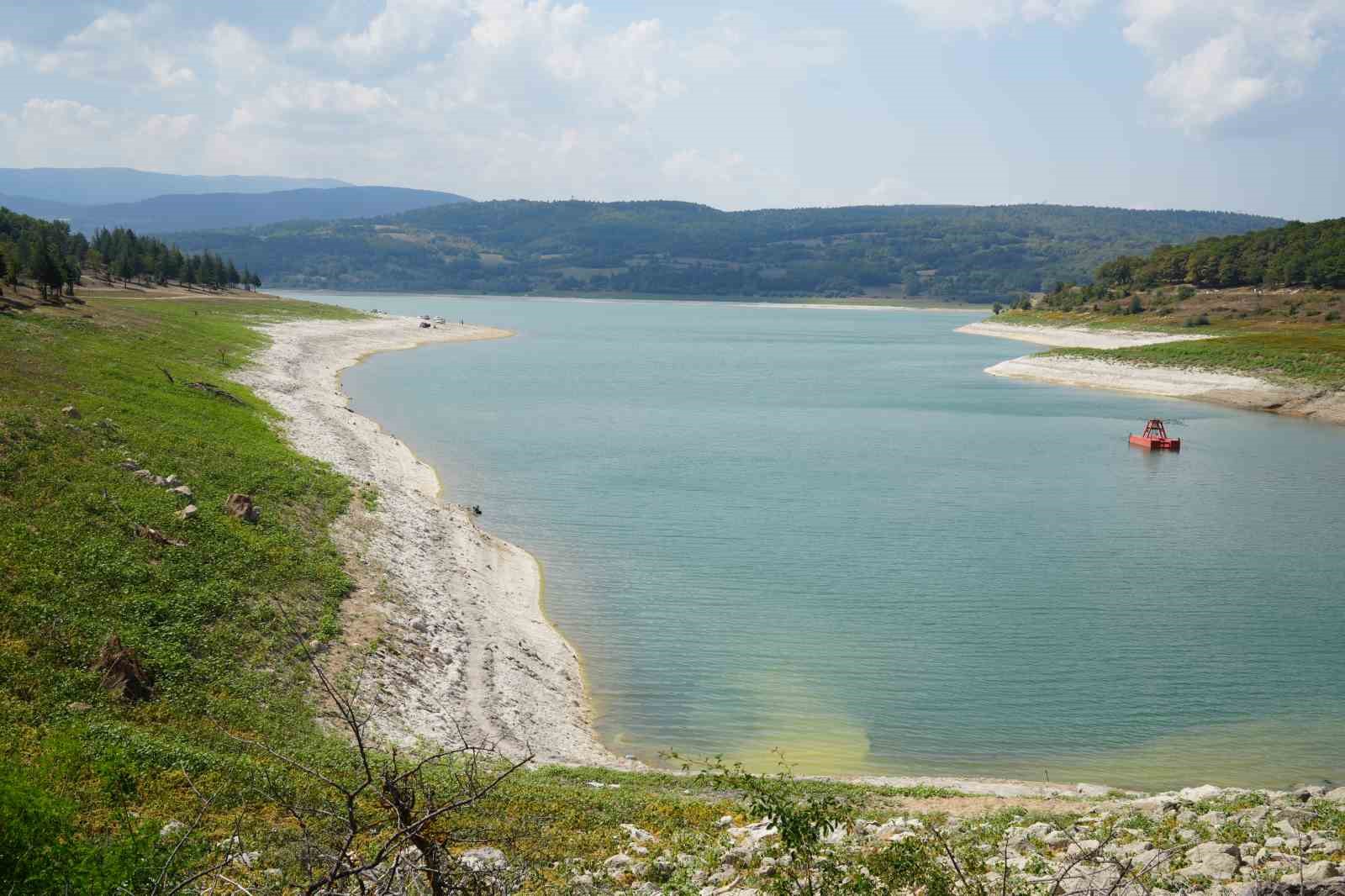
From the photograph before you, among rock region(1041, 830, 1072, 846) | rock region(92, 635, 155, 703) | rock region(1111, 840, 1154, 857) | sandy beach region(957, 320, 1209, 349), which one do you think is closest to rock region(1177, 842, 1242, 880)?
rock region(1111, 840, 1154, 857)

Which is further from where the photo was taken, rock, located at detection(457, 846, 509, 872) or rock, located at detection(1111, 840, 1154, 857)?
rock, located at detection(1111, 840, 1154, 857)

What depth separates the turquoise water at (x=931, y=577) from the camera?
1678 centimetres

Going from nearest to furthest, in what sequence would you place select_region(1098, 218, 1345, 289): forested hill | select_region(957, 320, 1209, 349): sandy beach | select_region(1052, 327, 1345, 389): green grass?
1. select_region(1052, 327, 1345, 389): green grass
2. select_region(957, 320, 1209, 349): sandy beach
3. select_region(1098, 218, 1345, 289): forested hill

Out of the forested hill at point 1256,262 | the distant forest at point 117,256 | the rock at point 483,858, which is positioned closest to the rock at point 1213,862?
the rock at point 483,858

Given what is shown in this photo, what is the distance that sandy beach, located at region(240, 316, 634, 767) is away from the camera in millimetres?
15398

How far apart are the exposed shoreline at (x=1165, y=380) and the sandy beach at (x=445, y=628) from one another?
173ft

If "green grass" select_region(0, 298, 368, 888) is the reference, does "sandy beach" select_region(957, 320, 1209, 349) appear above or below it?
above

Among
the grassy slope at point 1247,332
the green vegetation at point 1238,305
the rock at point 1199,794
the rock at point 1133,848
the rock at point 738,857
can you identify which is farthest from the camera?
the green vegetation at point 1238,305

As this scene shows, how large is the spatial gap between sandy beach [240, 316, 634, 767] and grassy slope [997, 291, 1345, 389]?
5728 centimetres

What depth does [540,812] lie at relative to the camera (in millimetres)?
10938

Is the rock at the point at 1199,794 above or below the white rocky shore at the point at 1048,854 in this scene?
below

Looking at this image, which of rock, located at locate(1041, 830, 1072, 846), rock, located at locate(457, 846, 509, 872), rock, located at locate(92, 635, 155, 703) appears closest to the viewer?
rock, located at locate(457, 846, 509, 872)

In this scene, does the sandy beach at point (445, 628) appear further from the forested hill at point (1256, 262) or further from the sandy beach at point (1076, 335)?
the forested hill at point (1256, 262)

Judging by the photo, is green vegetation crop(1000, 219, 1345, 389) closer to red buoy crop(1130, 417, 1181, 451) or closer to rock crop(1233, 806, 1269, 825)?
red buoy crop(1130, 417, 1181, 451)
